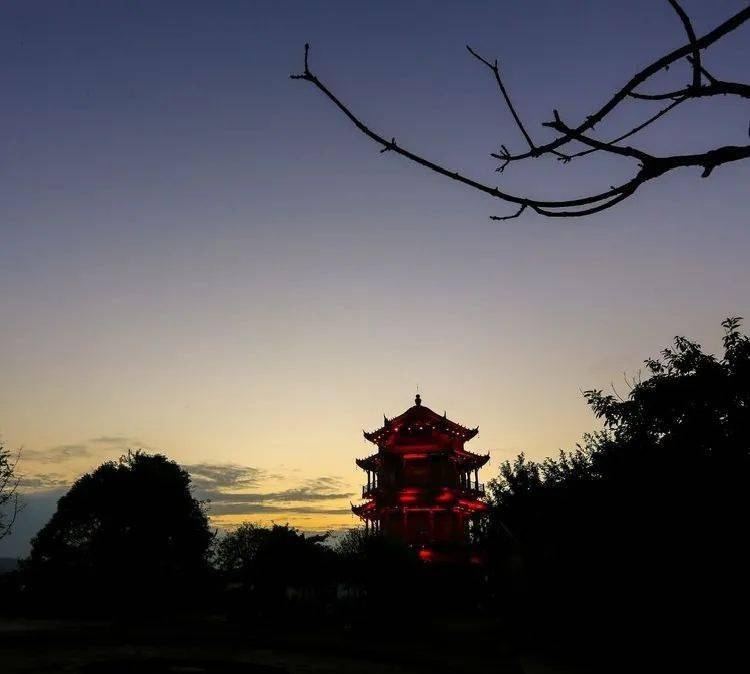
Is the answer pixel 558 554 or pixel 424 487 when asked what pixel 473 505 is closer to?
pixel 424 487

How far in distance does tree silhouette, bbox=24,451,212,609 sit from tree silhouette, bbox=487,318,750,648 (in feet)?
102

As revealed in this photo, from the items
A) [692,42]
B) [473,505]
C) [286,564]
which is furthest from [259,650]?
[473,505]

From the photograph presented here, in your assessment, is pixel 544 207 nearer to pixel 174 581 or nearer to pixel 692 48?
pixel 692 48

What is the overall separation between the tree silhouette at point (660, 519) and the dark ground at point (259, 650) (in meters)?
2.54

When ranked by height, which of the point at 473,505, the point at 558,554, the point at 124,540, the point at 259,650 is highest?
the point at 473,505

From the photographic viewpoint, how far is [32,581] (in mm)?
40562

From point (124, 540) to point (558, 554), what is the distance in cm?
3569

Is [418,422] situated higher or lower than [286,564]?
higher

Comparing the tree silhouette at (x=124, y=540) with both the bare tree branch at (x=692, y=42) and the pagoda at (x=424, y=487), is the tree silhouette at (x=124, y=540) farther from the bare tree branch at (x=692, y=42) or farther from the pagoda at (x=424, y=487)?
the bare tree branch at (x=692, y=42)

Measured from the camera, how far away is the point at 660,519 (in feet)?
32.7

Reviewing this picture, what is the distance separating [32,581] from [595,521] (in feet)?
139

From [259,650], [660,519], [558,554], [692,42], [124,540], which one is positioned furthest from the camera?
[124,540]

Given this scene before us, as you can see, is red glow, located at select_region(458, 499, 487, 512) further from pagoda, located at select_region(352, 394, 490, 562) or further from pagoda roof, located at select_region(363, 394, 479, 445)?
pagoda roof, located at select_region(363, 394, 479, 445)

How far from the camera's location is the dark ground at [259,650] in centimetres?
1742
